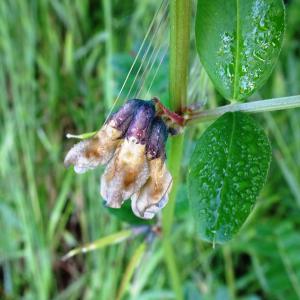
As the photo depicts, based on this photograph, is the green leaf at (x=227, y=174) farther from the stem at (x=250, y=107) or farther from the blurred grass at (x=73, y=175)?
the blurred grass at (x=73, y=175)

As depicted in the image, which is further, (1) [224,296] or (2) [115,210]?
(1) [224,296]

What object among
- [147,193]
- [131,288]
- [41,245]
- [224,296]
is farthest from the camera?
[41,245]

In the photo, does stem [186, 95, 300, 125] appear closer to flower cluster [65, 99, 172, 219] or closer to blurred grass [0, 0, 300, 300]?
flower cluster [65, 99, 172, 219]

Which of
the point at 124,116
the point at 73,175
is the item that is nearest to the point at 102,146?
the point at 124,116

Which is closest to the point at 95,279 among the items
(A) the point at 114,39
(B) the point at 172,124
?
(A) the point at 114,39

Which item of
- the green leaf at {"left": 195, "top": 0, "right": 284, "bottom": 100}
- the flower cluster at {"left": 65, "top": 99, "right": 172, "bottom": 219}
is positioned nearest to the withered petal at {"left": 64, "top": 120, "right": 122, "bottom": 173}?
the flower cluster at {"left": 65, "top": 99, "right": 172, "bottom": 219}

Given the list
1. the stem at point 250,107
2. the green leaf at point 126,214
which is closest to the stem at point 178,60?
the stem at point 250,107

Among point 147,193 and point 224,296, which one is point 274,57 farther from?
point 224,296
